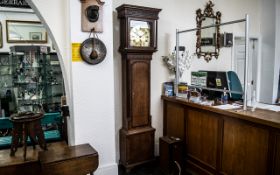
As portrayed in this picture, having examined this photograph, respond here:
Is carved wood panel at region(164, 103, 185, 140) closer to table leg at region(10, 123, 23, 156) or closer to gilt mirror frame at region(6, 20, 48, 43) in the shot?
table leg at region(10, 123, 23, 156)

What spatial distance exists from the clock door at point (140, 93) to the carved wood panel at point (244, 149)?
1.16 metres

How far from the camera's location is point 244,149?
2.40 meters

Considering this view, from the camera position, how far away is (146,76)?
3.30m

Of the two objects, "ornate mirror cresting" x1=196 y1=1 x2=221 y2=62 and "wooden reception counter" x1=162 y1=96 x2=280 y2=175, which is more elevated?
"ornate mirror cresting" x1=196 y1=1 x2=221 y2=62

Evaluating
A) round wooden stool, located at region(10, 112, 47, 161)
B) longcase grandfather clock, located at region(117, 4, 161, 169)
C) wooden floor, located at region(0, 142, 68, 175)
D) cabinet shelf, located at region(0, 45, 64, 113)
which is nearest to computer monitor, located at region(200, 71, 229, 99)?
longcase grandfather clock, located at region(117, 4, 161, 169)

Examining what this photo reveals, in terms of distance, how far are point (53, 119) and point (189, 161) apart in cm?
214

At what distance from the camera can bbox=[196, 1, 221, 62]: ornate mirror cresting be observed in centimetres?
400

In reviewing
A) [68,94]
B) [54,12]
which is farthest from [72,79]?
[54,12]

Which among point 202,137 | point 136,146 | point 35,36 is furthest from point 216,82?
point 35,36

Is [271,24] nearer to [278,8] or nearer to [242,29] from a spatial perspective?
[278,8]

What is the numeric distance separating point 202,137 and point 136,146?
92 centimetres

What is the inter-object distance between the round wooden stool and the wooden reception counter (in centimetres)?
185

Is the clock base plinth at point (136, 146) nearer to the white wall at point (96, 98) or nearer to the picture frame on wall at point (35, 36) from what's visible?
the white wall at point (96, 98)

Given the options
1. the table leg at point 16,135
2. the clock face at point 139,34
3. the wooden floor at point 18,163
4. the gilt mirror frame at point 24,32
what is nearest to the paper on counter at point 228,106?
the clock face at point 139,34
